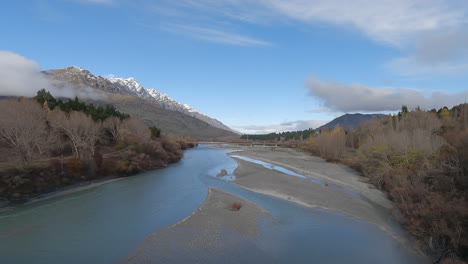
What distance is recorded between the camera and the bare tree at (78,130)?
4300 centimetres

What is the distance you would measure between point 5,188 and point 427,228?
37115 millimetres

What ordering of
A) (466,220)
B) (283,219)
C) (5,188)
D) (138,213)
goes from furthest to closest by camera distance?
(5,188)
(138,213)
(283,219)
(466,220)

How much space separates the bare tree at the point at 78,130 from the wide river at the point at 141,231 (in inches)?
591

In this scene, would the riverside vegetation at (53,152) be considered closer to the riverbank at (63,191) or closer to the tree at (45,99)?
the tree at (45,99)

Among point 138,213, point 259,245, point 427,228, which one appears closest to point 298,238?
point 259,245

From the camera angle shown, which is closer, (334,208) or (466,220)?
(466,220)

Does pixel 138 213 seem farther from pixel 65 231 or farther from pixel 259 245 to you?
pixel 259 245

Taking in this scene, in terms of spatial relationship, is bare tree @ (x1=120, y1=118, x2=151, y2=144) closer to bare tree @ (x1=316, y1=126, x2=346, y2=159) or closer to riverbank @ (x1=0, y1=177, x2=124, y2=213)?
riverbank @ (x1=0, y1=177, x2=124, y2=213)

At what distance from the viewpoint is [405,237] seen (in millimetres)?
18469

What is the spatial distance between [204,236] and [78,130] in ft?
127

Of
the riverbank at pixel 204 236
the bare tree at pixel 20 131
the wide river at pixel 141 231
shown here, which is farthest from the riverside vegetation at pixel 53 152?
the riverbank at pixel 204 236

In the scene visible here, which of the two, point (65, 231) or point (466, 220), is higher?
point (466, 220)

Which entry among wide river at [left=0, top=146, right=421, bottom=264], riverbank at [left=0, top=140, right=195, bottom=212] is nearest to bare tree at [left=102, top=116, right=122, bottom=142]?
riverbank at [left=0, top=140, right=195, bottom=212]

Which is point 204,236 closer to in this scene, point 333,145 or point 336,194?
point 336,194
